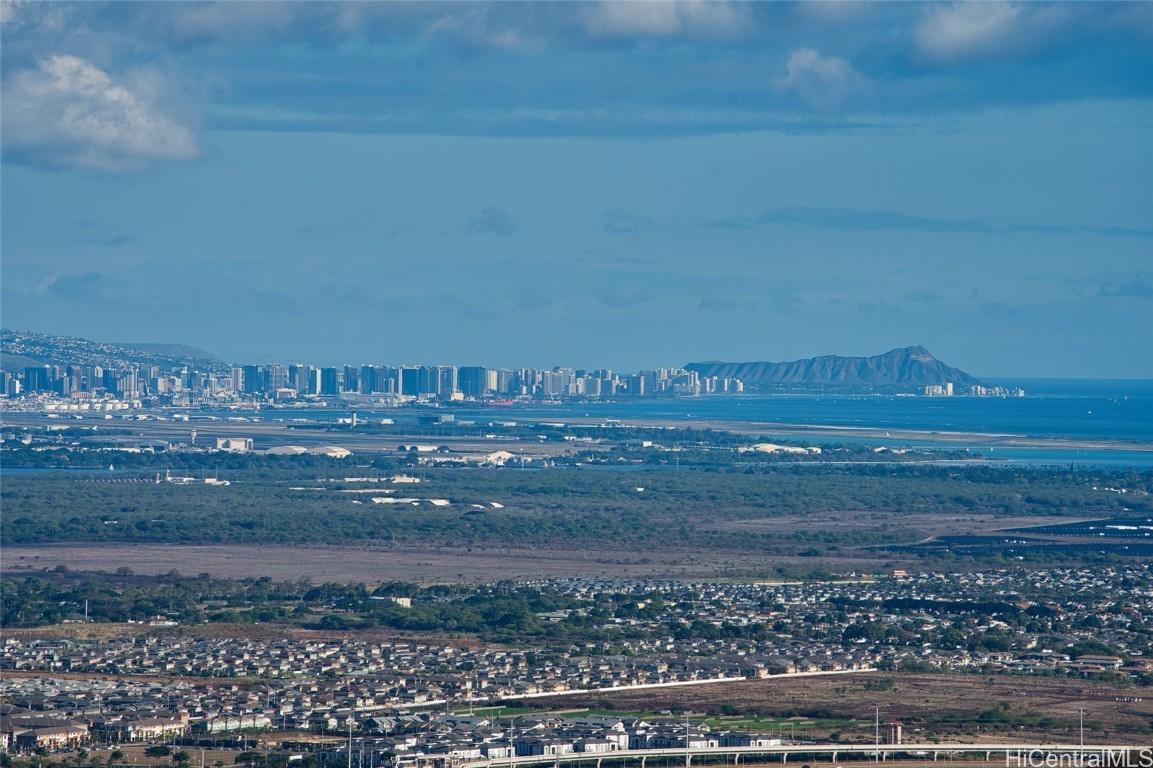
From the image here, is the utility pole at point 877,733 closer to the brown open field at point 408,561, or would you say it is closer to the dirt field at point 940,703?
the dirt field at point 940,703

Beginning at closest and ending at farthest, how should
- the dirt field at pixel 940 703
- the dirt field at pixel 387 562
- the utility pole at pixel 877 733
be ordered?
the utility pole at pixel 877 733 → the dirt field at pixel 940 703 → the dirt field at pixel 387 562

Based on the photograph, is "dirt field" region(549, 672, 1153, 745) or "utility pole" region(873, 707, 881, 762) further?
"dirt field" region(549, 672, 1153, 745)

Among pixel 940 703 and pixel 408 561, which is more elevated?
pixel 408 561

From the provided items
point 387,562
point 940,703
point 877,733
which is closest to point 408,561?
point 387,562

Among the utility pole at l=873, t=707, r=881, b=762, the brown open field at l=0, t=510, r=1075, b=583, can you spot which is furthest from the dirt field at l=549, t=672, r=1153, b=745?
the brown open field at l=0, t=510, r=1075, b=583

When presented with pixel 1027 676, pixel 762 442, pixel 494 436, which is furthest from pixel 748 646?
pixel 494 436

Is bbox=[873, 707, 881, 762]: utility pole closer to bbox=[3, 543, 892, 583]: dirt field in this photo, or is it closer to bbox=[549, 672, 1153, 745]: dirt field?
bbox=[549, 672, 1153, 745]: dirt field

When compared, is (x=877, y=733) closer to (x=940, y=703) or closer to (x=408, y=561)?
(x=940, y=703)

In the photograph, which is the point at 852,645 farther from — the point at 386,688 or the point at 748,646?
the point at 386,688

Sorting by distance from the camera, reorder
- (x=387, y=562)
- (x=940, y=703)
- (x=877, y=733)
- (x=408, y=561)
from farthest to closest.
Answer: (x=408, y=561) → (x=387, y=562) → (x=940, y=703) → (x=877, y=733)

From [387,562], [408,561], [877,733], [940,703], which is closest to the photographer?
[877,733]

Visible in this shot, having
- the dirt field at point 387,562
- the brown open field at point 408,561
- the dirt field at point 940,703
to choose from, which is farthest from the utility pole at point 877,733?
the dirt field at point 387,562
